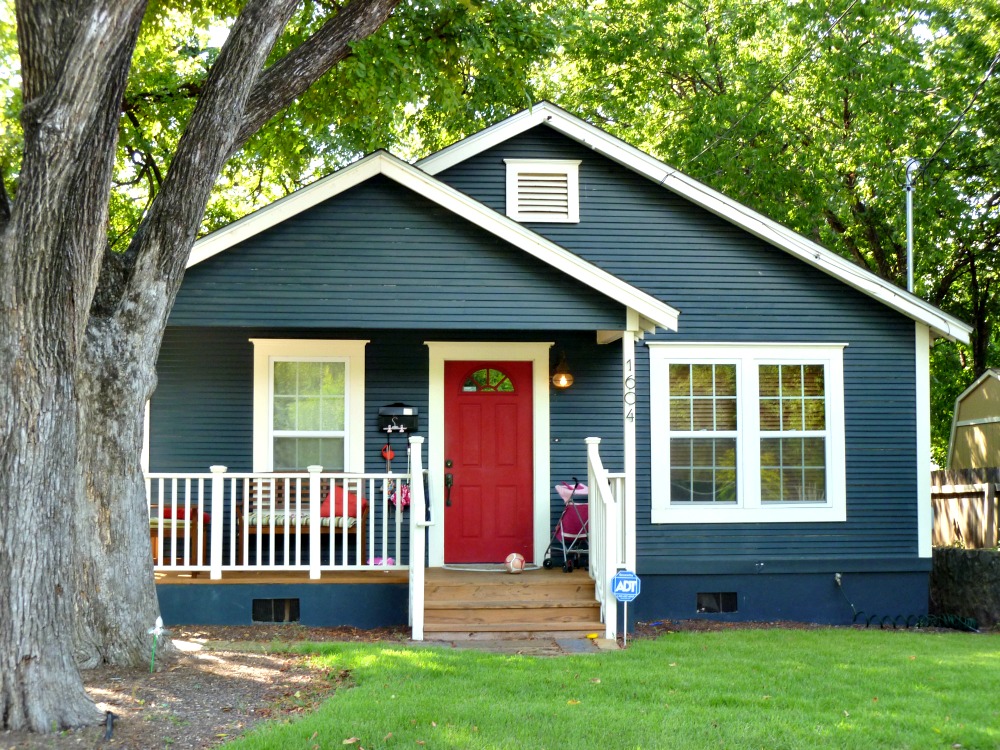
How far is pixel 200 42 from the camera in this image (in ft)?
57.7

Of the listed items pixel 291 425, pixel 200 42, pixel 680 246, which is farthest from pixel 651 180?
pixel 200 42

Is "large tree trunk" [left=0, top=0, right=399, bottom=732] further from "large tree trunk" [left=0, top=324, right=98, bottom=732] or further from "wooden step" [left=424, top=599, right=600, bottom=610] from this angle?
"wooden step" [left=424, top=599, right=600, bottom=610]

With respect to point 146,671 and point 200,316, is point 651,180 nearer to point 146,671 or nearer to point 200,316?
point 200,316

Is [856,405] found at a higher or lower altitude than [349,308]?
lower

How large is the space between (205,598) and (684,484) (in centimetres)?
521

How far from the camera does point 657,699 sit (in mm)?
6430

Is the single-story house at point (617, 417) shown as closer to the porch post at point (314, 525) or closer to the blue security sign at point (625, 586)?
the porch post at point (314, 525)

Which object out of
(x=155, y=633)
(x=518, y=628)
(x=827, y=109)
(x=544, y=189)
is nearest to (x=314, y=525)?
(x=518, y=628)

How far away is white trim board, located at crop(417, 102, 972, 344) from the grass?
4.06 metres

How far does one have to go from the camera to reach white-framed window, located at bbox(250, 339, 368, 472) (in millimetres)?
10672

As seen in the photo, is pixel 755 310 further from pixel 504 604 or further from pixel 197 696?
pixel 197 696

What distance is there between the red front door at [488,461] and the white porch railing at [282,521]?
2.15 feet

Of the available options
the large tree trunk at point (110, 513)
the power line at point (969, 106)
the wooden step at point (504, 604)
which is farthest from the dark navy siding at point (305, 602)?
the power line at point (969, 106)

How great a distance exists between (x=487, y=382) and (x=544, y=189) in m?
2.37
